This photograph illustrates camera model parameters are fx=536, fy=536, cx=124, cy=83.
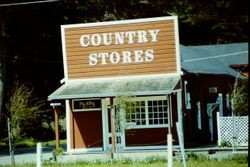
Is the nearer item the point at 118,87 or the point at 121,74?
the point at 118,87

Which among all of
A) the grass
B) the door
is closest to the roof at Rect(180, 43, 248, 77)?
the door

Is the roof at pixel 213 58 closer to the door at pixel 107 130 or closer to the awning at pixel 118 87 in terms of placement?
the awning at pixel 118 87

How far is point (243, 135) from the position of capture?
24000 mm

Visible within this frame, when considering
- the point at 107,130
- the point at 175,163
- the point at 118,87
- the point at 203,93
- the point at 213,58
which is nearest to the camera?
the point at 175,163

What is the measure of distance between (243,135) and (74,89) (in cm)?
799

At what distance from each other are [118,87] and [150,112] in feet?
7.19

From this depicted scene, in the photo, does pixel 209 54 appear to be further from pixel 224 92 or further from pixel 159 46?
pixel 159 46

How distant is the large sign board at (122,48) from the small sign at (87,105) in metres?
1.20

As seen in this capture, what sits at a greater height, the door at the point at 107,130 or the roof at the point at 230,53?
the roof at the point at 230,53

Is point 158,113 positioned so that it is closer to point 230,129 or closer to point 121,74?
point 121,74

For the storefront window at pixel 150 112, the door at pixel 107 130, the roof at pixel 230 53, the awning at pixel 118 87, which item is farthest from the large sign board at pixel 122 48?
the roof at pixel 230 53

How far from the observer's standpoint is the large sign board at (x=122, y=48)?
25.3 metres

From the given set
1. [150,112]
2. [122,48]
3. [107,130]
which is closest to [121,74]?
[122,48]

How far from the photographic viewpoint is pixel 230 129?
2405 centimetres
